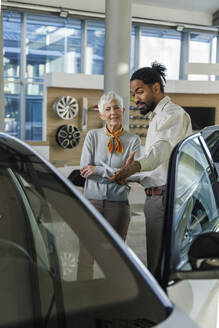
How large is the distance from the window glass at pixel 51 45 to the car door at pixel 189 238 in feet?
48.3

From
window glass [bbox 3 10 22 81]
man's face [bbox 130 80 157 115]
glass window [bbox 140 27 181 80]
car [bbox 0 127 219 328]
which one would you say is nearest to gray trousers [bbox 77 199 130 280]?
man's face [bbox 130 80 157 115]

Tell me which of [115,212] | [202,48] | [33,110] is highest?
[202,48]

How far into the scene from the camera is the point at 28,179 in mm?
1186

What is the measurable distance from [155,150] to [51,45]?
1486 cm

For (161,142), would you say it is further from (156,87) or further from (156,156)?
(156,87)

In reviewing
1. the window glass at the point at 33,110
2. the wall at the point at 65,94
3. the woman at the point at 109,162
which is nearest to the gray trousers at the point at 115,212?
the woman at the point at 109,162

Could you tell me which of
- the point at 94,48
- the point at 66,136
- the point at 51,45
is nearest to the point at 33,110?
the point at 51,45

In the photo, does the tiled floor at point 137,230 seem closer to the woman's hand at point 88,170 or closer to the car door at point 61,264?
the woman's hand at point 88,170

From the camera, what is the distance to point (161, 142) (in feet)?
8.54

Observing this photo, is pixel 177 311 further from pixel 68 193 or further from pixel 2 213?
pixel 2 213

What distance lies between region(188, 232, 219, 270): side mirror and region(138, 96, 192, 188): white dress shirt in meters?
1.33

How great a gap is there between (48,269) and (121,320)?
41cm

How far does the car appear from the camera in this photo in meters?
0.90

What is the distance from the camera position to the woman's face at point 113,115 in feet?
9.46
